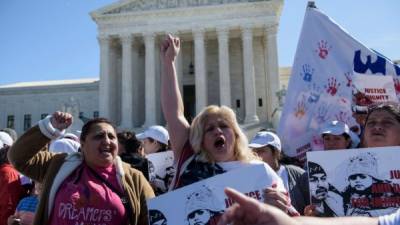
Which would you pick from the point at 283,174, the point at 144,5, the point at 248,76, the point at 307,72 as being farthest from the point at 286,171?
the point at 144,5

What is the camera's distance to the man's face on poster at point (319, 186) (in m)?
3.04

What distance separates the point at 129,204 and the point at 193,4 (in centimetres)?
4274

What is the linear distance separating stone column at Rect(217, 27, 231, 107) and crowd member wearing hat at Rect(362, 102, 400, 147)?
38.3 m

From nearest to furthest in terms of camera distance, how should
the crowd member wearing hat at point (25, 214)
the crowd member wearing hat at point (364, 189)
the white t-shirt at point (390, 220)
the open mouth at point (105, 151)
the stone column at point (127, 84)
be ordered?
the white t-shirt at point (390, 220) → the crowd member wearing hat at point (364, 189) → the open mouth at point (105, 151) → the crowd member wearing hat at point (25, 214) → the stone column at point (127, 84)

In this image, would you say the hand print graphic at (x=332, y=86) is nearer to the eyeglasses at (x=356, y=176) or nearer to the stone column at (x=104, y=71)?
the eyeglasses at (x=356, y=176)

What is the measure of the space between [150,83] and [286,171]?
39.3 metres

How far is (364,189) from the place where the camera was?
9.73 ft

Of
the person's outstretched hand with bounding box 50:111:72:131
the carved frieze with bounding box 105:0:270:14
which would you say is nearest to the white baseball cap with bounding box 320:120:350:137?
the person's outstretched hand with bounding box 50:111:72:131

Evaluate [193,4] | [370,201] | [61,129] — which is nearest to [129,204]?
[61,129]

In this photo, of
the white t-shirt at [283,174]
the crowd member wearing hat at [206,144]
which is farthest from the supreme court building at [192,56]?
the crowd member wearing hat at [206,144]

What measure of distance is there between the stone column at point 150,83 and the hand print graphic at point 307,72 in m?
36.6

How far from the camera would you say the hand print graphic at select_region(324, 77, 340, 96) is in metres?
6.09

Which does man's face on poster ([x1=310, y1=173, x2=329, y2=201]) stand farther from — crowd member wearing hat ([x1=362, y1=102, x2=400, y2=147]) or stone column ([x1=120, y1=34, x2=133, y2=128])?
stone column ([x1=120, y1=34, x2=133, y2=128])

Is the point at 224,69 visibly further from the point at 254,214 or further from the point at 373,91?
the point at 254,214
